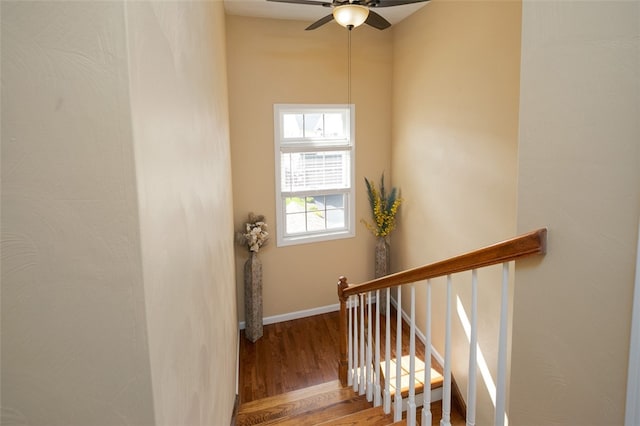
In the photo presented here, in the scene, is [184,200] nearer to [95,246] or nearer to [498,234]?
[95,246]

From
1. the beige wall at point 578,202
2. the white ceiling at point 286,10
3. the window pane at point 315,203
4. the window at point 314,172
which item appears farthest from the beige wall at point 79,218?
the window pane at point 315,203

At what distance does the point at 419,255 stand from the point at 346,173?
4.17 ft

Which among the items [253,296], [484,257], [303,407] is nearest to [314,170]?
[253,296]

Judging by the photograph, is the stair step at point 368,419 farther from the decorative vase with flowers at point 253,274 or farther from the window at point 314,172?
the window at point 314,172

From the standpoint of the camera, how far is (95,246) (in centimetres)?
64

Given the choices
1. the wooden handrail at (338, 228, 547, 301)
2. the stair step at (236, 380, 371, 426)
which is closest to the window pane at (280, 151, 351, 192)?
the stair step at (236, 380, 371, 426)

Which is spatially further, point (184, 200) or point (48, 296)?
point (184, 200)

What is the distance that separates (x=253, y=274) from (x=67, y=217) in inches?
139

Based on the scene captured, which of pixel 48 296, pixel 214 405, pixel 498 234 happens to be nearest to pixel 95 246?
pixel 48 296

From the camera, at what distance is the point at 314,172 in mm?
4418

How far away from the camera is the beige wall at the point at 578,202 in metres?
0.85

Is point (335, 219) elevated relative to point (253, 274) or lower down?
elevated

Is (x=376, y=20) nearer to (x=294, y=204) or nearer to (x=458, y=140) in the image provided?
(x=458, y=140)

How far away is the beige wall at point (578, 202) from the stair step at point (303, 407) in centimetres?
173
